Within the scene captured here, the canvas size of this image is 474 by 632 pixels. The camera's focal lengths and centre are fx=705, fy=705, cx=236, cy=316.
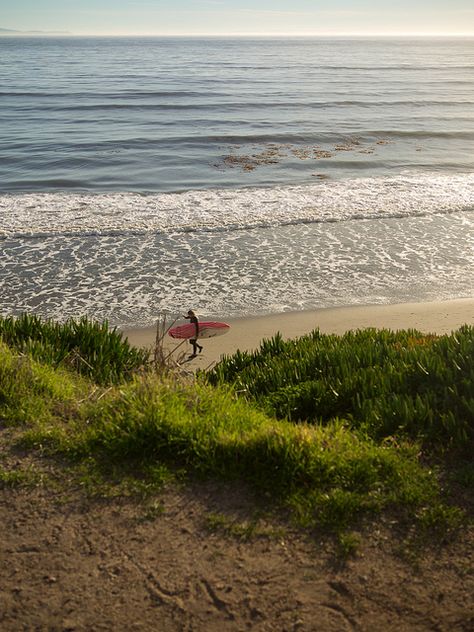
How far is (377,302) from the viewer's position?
911cm

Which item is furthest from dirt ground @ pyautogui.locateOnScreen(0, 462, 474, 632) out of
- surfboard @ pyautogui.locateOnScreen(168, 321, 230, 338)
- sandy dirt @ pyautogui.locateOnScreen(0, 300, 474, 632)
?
surfboard @ pyautogui.locateOnScreen(168, 321, 230, 338)

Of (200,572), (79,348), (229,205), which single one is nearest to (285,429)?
(200,572)

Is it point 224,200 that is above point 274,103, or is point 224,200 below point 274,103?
below

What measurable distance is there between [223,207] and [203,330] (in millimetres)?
6977

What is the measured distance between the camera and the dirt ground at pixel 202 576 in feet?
9.85

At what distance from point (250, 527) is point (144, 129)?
946 inches

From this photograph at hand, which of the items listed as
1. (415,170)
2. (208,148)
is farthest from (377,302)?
(208,148)

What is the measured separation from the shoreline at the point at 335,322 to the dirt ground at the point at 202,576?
386 cm

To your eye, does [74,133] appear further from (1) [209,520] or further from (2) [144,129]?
(1) [209,520]

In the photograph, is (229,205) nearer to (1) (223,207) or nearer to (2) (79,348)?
(1) (223,207)

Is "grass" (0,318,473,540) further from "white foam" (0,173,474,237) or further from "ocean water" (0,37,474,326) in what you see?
"white foam" (0,173,474,237)

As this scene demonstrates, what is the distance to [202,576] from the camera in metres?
3.23

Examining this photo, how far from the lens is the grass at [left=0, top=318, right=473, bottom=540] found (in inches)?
146

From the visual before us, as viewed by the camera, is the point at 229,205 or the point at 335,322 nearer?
the point at 335,322
